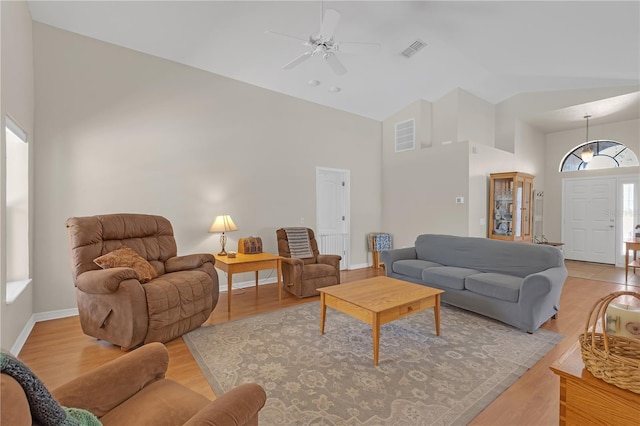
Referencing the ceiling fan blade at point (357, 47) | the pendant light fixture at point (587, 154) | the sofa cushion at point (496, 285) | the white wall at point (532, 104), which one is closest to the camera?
the sofa cushion at point (496, 285)

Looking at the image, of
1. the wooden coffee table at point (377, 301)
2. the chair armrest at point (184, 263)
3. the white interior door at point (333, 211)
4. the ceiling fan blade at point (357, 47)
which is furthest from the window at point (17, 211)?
the white interior door at point (333, 211)

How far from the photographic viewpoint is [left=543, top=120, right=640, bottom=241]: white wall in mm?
6477

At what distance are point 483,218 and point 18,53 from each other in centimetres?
653

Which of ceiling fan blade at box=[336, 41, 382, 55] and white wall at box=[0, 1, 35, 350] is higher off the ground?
ceiling fan blade at box=[336, 41, 382, 55]

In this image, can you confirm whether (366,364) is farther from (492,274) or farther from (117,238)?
(117,238)

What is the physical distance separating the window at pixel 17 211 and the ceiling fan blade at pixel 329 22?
3069 millimetres

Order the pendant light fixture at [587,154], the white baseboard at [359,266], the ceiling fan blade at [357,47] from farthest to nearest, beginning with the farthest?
the pendant light fixture at [587,154]
the white baseboard at [359,266]
the ceiling fan blade at [357,47]

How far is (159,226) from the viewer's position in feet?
11.8

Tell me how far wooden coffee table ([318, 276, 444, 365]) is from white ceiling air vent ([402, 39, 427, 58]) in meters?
3.33

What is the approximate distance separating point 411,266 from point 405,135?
3.08 meters

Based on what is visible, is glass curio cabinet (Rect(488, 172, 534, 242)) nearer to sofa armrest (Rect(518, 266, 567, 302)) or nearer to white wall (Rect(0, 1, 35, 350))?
sofa armrest (Rect(518, 266, 567, 302))

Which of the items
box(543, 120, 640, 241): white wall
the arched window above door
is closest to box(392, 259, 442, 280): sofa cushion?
box(543, 120, 640, 241): white wall

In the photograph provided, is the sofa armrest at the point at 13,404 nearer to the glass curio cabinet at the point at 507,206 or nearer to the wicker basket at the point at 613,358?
the wicker basket at the point at 613,358

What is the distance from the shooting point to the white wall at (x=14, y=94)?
2.32 metres
